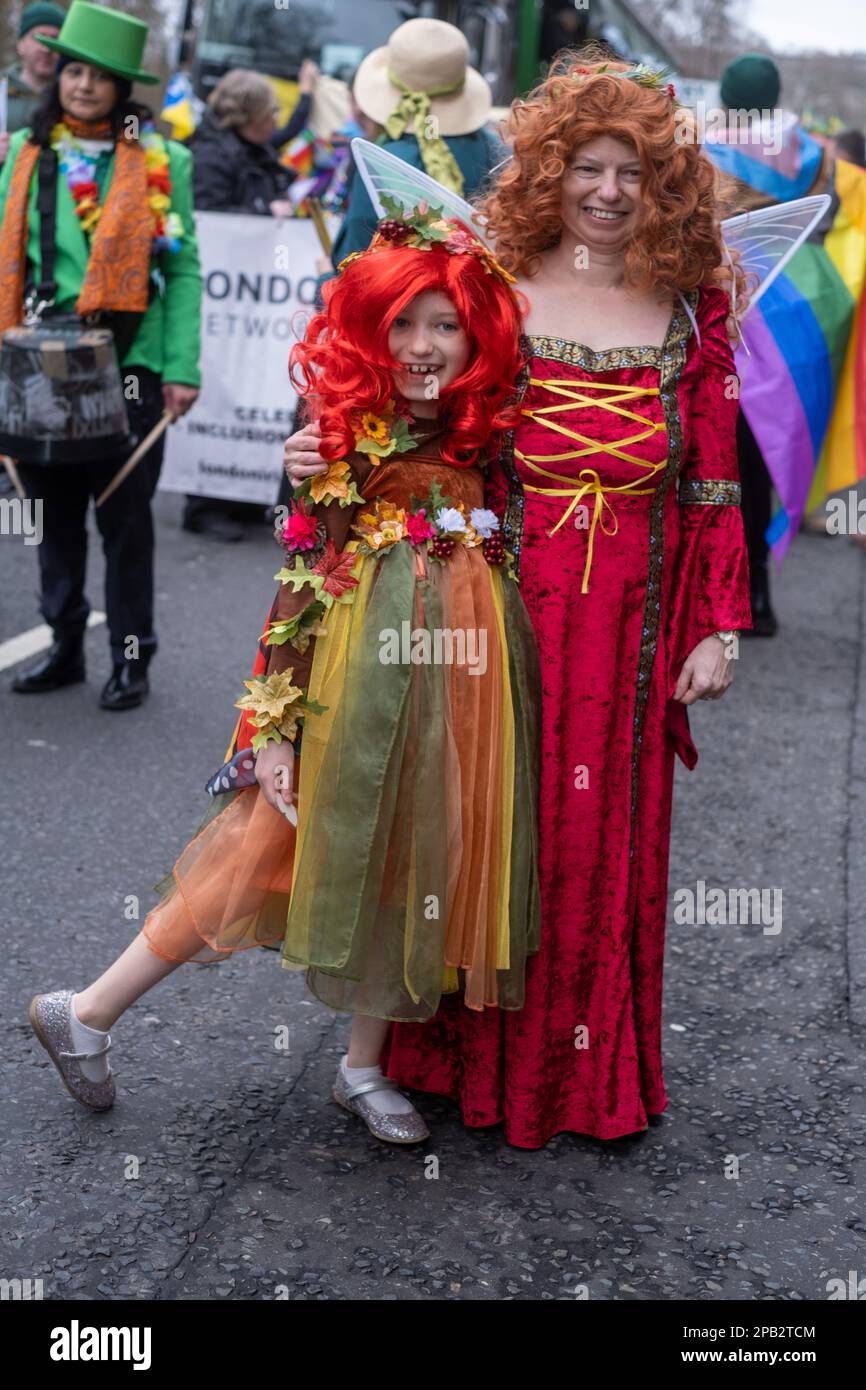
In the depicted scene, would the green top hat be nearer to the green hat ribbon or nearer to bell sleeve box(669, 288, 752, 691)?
the green hat ribbon

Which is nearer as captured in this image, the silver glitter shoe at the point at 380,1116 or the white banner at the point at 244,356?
the silver glitter shoe at the point at 380,1116

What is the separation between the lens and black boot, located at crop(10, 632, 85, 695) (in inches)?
225

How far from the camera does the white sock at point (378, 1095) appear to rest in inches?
124

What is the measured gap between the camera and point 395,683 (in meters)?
2.81

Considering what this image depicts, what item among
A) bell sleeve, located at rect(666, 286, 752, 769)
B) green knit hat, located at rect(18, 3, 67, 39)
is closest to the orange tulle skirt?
bell sleeve, located at rect(666, 286, 752, 769)

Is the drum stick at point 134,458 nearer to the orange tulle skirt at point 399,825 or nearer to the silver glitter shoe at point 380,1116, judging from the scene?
the orange tulle skirt at point 399,825

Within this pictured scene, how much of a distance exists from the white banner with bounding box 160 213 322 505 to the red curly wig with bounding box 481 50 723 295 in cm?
539

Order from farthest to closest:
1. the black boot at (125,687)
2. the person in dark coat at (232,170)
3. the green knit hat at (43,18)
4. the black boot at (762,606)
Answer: the green knit hat at (43,18)
the person in dark coat at (232,170)
the black boot at (762,606)
the black boot at (125,687)

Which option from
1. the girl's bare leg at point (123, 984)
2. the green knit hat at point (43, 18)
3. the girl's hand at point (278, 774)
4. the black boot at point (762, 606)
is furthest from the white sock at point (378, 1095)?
the green knit hat at point (43, 18)

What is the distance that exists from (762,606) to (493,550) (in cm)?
466

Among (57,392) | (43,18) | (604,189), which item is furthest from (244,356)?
(604,189)

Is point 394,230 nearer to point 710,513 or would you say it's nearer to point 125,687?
point 710,513

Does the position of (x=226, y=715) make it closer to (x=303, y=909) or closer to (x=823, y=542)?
(x=303, y=909)

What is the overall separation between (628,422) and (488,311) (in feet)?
1.06
